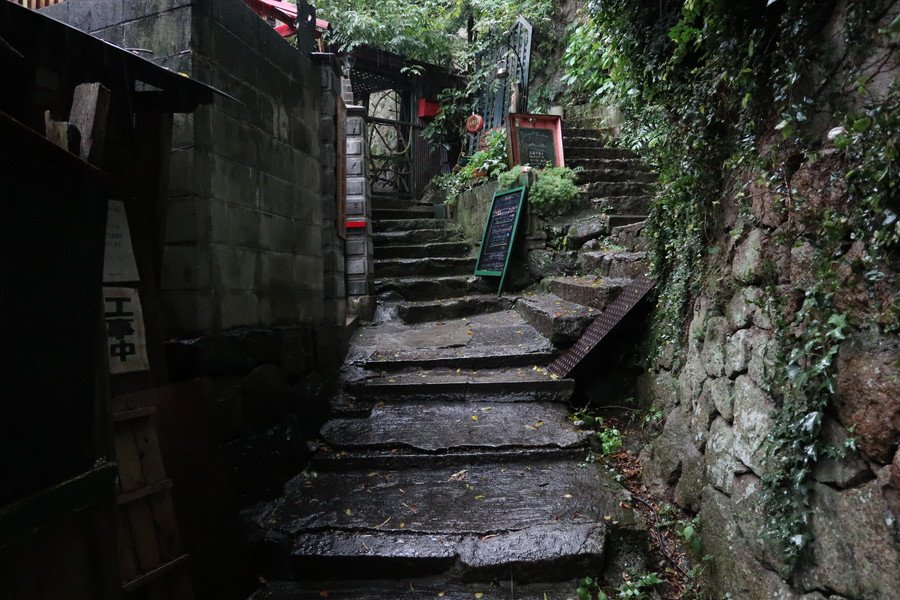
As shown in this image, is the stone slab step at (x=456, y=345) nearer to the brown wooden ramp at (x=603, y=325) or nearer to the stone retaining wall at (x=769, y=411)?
the brown wooden ramp at (x=603, y=325)

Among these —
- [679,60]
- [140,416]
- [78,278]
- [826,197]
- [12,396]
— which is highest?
[679,60]

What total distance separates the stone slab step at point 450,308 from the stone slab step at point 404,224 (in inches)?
98.8

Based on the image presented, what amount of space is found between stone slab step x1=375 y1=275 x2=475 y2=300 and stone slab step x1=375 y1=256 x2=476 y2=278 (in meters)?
0.32

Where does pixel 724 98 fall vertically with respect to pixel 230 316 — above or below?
above

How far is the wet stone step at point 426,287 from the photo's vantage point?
7.63 metres

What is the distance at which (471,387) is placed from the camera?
4.73 metres

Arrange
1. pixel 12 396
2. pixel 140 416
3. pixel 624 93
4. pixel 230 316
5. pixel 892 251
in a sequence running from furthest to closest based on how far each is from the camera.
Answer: pixel 624 93, pixel 230 316, pixel 140 416, pixel 892 251, pixel 12 396

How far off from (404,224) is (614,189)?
3609mm

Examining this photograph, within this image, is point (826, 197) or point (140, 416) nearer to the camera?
point (826, 197)

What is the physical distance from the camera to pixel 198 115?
3.09 metres

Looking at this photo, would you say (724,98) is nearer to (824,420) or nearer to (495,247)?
(824,420)

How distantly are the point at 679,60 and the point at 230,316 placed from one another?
313cm

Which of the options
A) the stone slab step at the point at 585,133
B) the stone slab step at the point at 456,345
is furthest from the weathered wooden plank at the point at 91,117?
the stone slab step at the point at 585,133

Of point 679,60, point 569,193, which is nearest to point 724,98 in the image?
point 679,60
